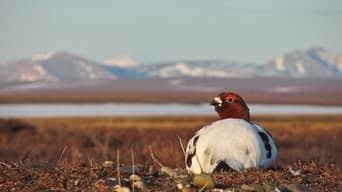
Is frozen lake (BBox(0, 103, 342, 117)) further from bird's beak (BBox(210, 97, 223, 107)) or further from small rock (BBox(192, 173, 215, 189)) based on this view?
small rock (BBox(192, 173, 215, 189))

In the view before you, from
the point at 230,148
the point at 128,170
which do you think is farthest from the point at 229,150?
the point at 128,170

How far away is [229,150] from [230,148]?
0.02 metres

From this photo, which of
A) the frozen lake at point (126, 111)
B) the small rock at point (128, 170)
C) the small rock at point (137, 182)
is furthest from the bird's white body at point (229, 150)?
Answer: the frozen lake at point (126, 111)

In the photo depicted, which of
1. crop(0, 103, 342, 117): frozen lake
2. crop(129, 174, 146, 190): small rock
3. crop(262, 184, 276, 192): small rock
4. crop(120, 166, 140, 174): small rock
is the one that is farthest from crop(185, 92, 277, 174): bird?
→ crop(0, 103, 342, 117): frozen lake

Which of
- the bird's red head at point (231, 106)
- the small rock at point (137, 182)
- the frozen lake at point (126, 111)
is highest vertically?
the bird's red head at point (231, 106)

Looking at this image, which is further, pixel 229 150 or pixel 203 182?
pixel 229 150

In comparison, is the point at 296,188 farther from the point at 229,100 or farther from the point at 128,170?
the point at 229,100

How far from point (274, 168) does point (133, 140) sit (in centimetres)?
2607

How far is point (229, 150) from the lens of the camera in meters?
9.24

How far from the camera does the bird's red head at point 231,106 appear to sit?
33.6ft

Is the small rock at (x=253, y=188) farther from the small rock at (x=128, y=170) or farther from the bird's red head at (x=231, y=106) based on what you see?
the bird's red head at (x=231, y=106)

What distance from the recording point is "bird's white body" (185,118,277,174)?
30.3ft

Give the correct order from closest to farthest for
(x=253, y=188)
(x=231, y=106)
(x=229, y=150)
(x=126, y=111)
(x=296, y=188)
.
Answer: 1. (x=253, y=188)
2. (x=296, y=188)
3. (x=229, y=150)
4. (x=231, y=106)
5. (x=126, y=111)

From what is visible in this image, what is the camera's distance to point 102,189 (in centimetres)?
791
